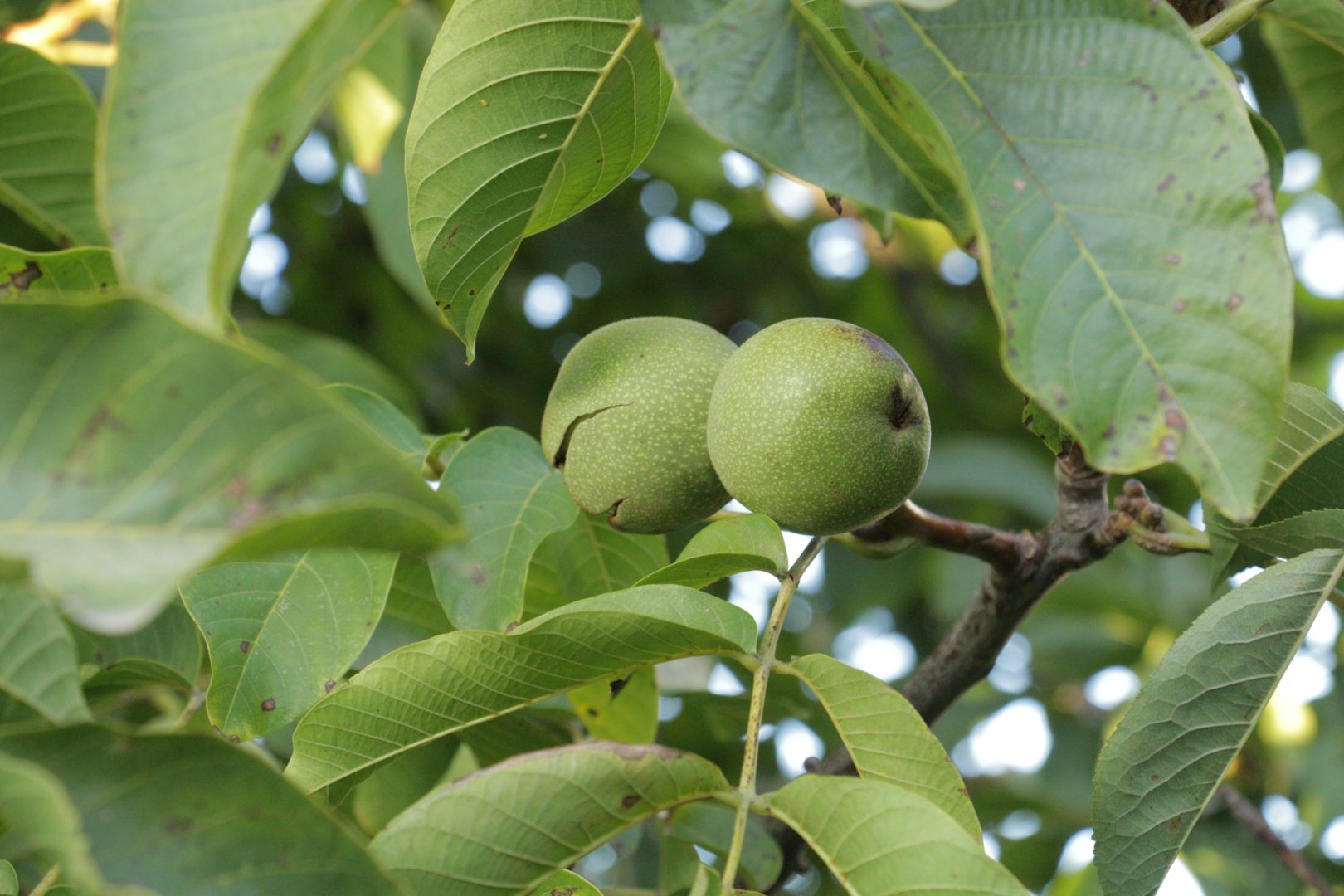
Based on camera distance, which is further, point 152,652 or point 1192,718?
point 152,652

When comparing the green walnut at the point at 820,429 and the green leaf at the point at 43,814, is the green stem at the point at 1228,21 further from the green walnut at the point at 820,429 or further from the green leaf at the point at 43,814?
the green leaf at the point at 43,814

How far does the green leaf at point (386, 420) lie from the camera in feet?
4.55

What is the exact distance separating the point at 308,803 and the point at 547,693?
0.33 metres

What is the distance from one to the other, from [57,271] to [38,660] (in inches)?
19.2

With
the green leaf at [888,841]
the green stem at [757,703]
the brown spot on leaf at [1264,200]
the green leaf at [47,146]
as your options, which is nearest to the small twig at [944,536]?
the green stem at [757,703]

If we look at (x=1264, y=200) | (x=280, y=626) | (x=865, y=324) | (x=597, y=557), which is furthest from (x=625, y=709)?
(x=865, y=324)

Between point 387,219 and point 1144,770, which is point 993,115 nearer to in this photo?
point 1144,770

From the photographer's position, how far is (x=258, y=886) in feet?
2.41

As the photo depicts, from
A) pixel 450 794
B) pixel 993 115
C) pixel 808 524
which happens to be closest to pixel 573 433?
pixel 808 524

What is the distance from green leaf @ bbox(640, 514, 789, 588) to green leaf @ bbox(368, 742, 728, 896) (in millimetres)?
213

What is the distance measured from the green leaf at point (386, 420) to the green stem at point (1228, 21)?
2.99ft

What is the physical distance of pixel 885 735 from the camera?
1062 mm

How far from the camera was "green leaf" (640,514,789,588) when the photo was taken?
3.80 ft

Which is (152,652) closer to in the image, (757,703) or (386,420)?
(386,420)
